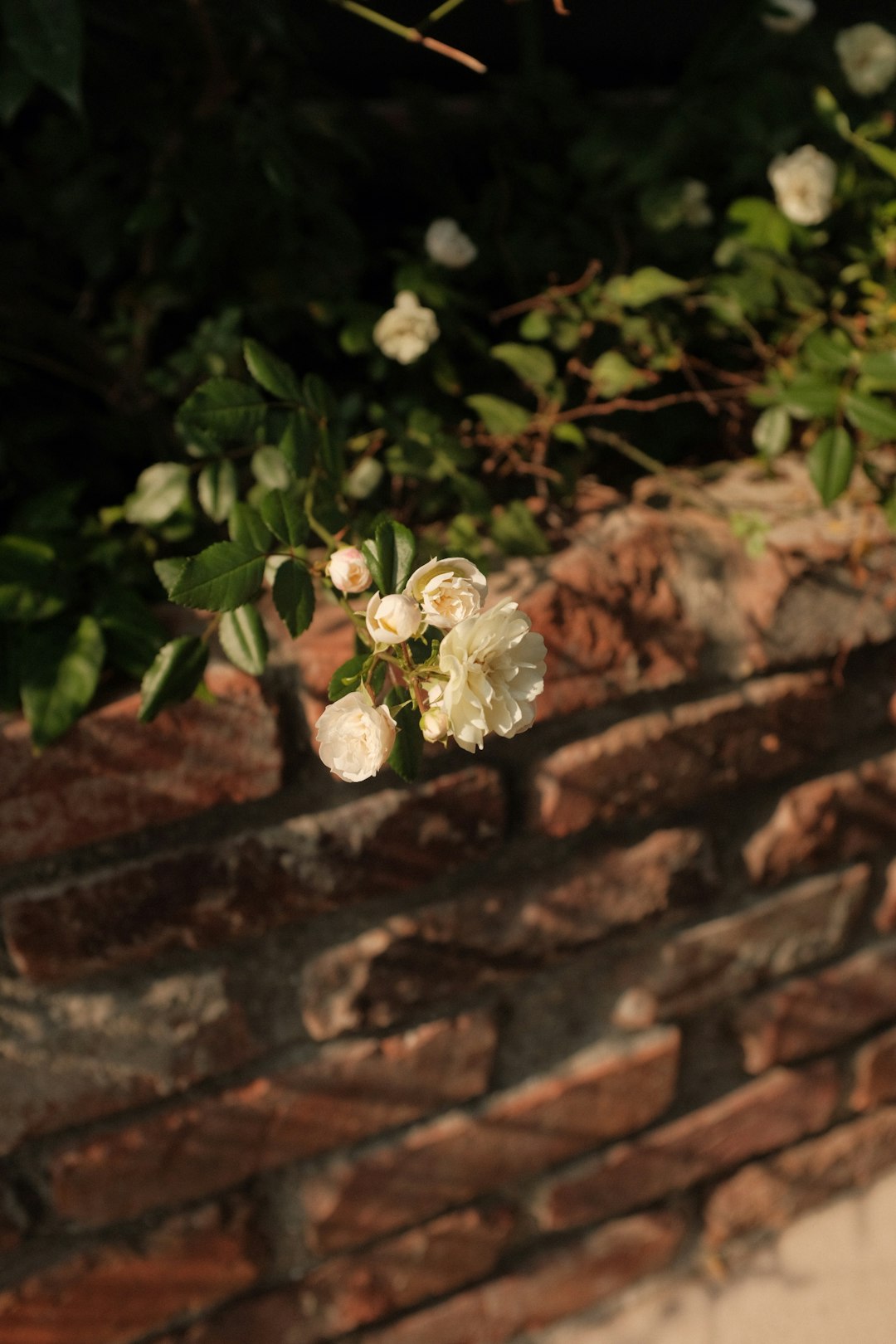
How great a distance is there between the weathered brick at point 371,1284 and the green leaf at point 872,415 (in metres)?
0.87

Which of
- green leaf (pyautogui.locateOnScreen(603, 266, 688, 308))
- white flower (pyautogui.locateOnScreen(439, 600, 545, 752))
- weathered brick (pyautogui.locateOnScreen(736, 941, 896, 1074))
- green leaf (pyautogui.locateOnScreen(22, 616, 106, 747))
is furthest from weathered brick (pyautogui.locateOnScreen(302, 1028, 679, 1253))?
green leaf (pyautogui.locateOnScreen(603, 266, 688, 308))

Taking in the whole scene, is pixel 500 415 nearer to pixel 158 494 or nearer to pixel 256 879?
pixel 158 494

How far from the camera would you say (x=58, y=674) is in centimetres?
76

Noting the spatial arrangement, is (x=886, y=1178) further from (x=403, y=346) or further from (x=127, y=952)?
(x=403, y=346)

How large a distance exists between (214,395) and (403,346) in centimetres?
27

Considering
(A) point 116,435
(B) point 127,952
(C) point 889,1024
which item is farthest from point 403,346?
(C) point 889,1024

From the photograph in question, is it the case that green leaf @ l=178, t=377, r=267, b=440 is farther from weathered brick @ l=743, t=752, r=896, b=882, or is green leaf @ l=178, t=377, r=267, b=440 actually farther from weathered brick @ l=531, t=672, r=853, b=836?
weathered brick @ l=743, t=752, r=896, b=882

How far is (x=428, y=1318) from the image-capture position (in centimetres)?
117

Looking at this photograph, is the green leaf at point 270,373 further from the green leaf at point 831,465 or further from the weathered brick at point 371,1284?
the weathered brick at point 371,1284

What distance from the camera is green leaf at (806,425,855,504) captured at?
935mm

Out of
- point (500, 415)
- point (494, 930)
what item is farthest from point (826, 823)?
point (500, 415)

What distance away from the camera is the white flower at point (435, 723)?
56 cm

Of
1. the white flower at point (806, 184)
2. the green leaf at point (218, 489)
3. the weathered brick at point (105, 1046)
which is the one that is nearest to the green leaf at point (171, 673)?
the green leaf at point (218, 489)

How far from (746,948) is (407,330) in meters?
0.72
